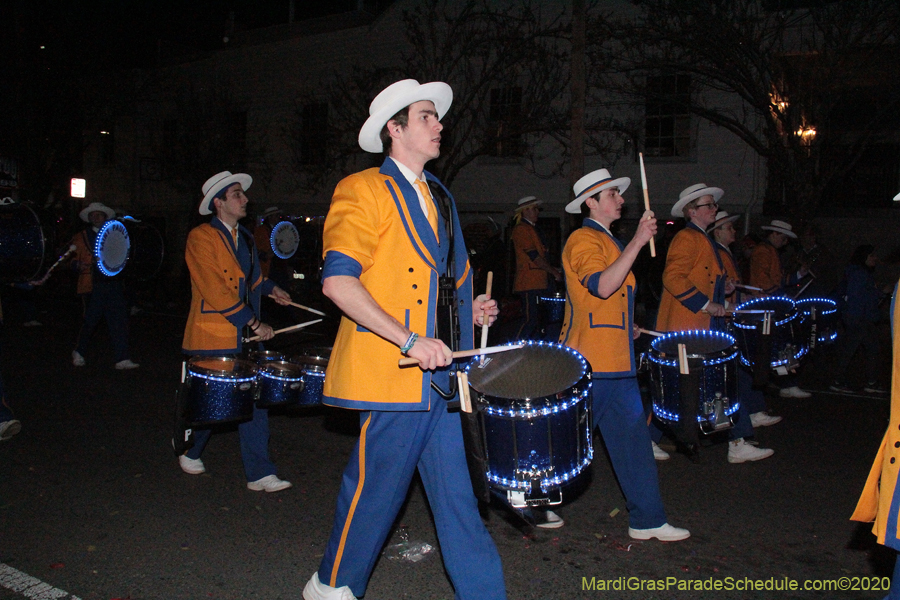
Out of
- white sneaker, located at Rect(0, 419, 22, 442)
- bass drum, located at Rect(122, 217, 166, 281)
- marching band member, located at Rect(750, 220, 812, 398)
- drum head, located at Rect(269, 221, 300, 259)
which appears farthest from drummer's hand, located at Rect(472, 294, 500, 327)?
drum head, located at Rect(269, 221, 300, 259)

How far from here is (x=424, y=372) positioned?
10.0 ft

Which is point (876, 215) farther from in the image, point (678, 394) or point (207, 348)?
point (207, 348)

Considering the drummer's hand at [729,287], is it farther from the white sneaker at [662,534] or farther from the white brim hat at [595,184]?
the white sneaker at [662,534]

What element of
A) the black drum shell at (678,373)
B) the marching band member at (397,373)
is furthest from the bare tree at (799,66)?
the marching band member at (397,373)

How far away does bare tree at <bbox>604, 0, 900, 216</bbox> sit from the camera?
1309cm

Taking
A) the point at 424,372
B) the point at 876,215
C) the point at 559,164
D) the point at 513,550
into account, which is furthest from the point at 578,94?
the point at 424,372

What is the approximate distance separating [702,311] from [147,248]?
894 cm

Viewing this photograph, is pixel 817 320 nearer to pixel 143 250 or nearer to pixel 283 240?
pixel 143 250

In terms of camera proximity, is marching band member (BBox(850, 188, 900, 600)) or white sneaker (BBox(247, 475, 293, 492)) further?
white sneaker (BBox(247, 475, 293, 492))

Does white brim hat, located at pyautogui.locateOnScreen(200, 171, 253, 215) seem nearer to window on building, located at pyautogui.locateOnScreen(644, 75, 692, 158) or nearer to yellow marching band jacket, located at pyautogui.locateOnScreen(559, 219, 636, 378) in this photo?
yellow marching band jacket, located at pyautogui.locateOnScreen(559, 219, 636, 378)

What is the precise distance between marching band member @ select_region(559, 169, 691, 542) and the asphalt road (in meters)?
0.29

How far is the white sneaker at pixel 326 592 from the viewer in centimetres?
320

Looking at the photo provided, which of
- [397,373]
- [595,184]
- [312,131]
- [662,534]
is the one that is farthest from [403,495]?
[312,131]

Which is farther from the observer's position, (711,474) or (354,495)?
(711,474)
